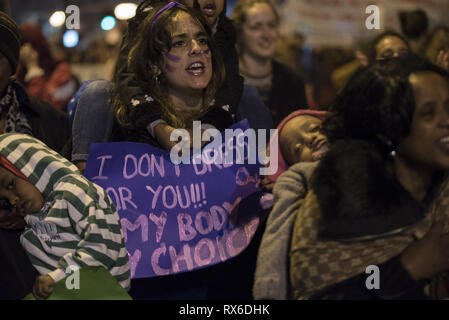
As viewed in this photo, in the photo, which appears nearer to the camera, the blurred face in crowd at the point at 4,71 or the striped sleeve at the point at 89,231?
the striped sleeve at the point at 89,231

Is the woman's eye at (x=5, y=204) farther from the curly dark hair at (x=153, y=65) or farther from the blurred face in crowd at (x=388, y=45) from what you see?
the blurred face in crowd at (x=388, y=45)

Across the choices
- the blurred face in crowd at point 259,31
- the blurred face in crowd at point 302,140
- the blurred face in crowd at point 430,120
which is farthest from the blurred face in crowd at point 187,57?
the blurred face in crowd at point 259,31

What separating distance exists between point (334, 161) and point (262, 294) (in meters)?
0.54

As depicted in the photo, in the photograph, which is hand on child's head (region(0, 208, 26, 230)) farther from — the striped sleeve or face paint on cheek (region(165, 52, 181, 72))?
face paint on cheek (region(165, 52, 181, 72))

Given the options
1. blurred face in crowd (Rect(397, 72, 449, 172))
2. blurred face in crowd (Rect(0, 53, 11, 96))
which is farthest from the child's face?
blurred face in crowd (Rect(397, 72, 449, 172))

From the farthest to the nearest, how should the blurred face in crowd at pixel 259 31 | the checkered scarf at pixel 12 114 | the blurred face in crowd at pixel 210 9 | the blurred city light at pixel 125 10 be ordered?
the blurred city light at pixel 125 10 < the blurred face in crowd at pixel 259 31 < the blurred face in crowd at pixel 210 9 < the checkered scarf at pixel 12 114

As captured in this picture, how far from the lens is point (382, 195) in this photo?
7.71 feet

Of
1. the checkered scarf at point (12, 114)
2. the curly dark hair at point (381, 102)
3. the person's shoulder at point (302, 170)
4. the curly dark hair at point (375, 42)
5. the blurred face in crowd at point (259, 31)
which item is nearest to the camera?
the curly dark hair at point (381, 102)

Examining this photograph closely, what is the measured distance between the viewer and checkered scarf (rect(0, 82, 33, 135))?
309cm

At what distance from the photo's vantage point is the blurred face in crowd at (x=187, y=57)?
9.70 ft

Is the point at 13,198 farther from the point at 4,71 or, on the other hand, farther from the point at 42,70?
the point at 42,70

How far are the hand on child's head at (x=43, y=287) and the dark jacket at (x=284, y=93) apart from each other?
6.08 feet
